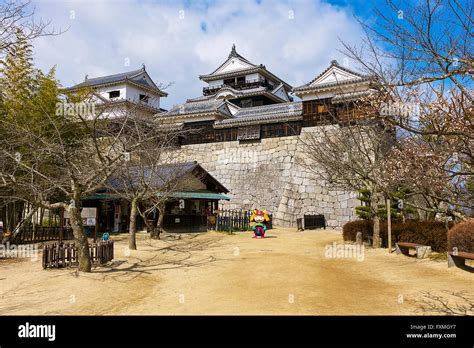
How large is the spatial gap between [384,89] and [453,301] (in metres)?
4.71

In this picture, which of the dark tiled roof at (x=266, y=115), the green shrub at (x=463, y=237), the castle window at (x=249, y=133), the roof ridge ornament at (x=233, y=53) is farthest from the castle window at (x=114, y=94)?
the green shrub at (x=463, y=237)

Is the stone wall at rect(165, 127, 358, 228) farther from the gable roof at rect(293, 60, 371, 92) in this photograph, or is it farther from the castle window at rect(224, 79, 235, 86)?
the castle window at rect(224, 79, 235, 86)

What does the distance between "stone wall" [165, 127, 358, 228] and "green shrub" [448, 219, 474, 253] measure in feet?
44.8

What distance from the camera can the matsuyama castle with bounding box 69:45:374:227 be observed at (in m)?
26.4

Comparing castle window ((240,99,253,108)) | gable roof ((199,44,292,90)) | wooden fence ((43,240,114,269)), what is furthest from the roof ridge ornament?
wooden fence ((43,240,114,269))

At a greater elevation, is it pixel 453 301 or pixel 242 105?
pixel 242 105

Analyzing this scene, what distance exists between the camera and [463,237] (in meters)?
10.3

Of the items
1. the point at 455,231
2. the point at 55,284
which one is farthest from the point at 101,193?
the point at 455,231

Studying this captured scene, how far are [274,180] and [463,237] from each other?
19.0 meters

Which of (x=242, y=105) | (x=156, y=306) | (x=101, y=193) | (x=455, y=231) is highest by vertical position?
(x=242, y=105)

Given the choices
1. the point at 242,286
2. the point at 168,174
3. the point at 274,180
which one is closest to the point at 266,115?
the point at 274,180

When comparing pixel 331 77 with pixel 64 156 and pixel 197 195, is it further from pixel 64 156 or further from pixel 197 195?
pixel 64 156

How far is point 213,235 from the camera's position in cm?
2041
